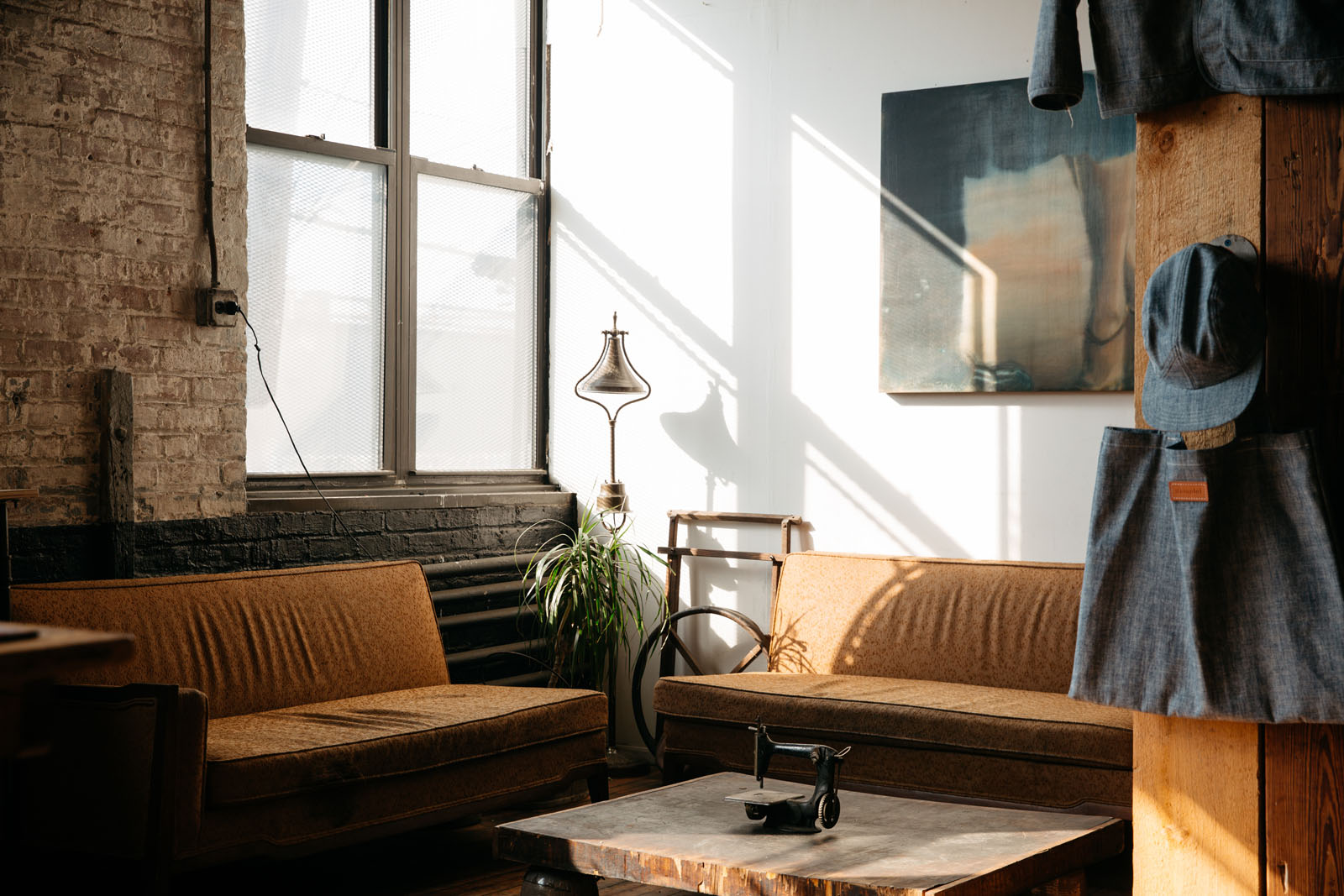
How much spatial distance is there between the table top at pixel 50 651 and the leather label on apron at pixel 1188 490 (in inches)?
63.9

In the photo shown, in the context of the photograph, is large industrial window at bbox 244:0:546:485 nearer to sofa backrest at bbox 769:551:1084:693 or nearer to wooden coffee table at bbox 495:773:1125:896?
sofa backrest at bbox 769:551:1084:693

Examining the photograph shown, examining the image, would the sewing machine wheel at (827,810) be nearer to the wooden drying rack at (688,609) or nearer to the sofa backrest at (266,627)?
the sofa backrest at (266,627)

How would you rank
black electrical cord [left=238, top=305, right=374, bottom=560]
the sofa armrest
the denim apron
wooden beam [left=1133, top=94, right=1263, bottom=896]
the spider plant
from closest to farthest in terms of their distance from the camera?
the denim apron < wooden beam [left=1133, top=94, right=1263, bottom=896] < the sofa armrest < black electrical cord [left=238, top=305, right=374, bottom=560] < the spider plant

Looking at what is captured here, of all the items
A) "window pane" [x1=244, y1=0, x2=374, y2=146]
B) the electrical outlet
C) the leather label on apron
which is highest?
"window pane" [x1=244, y1=0, x2=374, y2=146]

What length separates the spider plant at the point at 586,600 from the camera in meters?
5.16

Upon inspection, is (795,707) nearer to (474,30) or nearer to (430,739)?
(430,739)

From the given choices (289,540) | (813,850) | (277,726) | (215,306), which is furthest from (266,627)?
(813,850)

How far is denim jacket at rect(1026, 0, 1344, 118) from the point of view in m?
2.15

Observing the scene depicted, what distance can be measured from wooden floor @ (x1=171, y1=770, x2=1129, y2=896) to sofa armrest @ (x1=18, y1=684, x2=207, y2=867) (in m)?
0.33

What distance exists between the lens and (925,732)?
12.6 feet

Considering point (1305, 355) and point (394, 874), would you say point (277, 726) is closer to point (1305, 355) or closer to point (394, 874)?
point (394, 874)

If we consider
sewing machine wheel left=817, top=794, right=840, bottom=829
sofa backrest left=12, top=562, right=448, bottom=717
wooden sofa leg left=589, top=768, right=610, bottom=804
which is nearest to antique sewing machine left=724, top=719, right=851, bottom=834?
sewing machine wheel left=817, top=794, right=840, bottom=829

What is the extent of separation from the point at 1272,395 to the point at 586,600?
3.30 metres

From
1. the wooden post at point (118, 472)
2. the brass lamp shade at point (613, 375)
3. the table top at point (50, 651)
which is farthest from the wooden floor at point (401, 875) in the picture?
the table top at point (50, 651)
